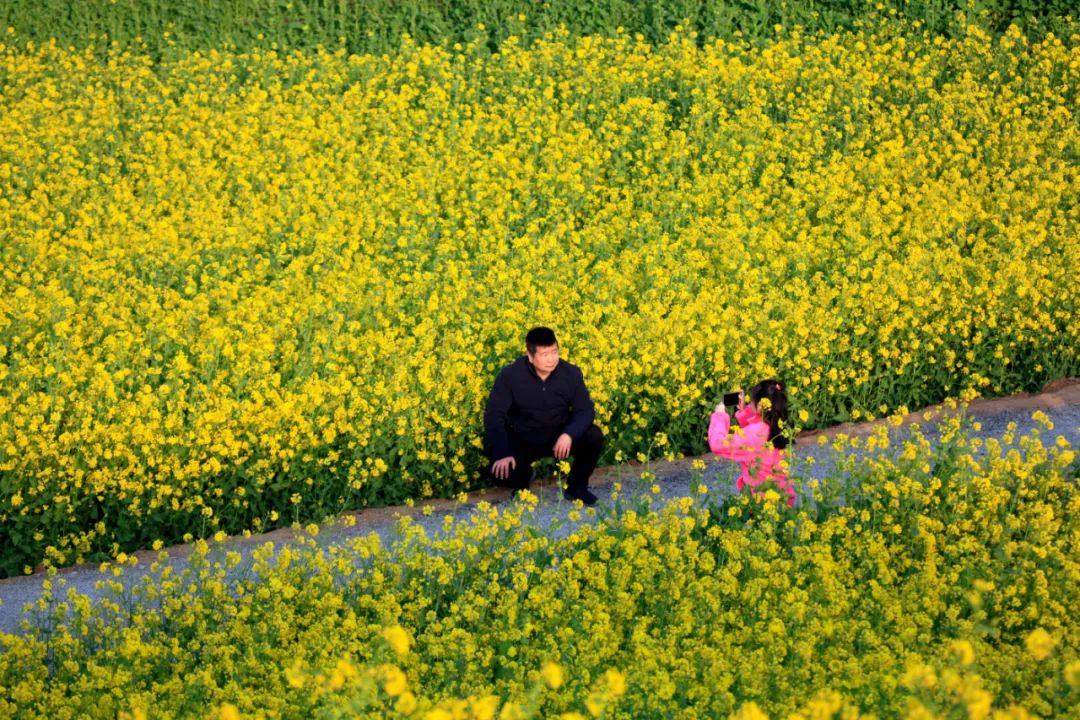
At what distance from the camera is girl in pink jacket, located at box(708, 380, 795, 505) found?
8805 mm

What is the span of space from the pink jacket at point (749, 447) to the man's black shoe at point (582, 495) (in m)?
1.17

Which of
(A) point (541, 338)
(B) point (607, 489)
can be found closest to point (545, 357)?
(A) point (541, 338)

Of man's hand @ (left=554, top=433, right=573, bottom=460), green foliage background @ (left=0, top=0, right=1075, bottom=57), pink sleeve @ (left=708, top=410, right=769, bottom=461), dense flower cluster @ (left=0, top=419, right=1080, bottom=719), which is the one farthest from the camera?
green foliage background @ (left=0, top=0, right=1075, bottom=57)

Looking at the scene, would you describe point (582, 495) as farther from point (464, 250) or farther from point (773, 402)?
point (464, 250)

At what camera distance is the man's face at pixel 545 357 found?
9.54 meters

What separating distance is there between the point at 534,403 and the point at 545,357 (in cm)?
47

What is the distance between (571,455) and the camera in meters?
10.0

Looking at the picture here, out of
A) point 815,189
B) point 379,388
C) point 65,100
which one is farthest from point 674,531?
point 65,100

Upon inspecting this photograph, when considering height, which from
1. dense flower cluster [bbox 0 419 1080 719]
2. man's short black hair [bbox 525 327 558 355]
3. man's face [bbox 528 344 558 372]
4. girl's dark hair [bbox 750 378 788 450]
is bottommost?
dense flower cluster [bbox 0 419 1080 719]

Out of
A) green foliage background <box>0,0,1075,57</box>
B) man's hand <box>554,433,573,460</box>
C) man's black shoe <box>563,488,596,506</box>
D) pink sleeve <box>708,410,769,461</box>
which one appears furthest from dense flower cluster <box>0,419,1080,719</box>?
green foliage background <box>0,0,1075,57</box>

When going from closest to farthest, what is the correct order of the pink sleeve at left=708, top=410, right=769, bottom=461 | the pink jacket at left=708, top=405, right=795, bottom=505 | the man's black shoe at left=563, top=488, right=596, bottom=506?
1. the pink jacket at left=708, top=405, right=795, bottom=505
2. the pink sleeve at left=708, top=410, right=769, bottom=461
3. the man's black shoe at left=563, top=488, right=596, bottom=506

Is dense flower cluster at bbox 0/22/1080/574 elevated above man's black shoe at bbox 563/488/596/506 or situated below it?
Result: above

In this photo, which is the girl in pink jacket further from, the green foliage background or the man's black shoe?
the green foliage background

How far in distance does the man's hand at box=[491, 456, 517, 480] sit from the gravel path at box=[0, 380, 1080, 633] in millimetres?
300
